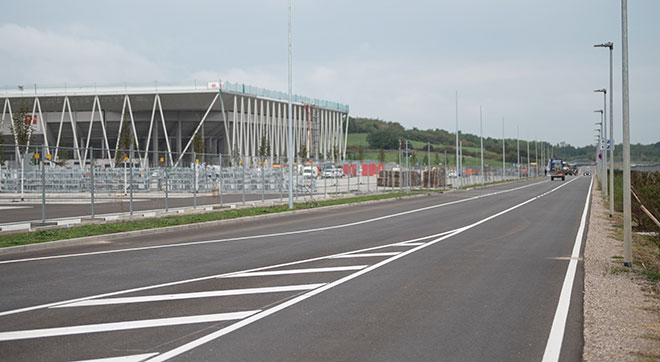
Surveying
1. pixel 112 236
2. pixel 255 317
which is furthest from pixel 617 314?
pixel 112 236

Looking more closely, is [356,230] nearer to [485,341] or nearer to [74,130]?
[485,341]

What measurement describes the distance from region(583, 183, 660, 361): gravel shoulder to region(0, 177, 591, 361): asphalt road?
21 cm

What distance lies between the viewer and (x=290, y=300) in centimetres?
835

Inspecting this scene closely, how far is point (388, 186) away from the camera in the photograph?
5694 centimetres

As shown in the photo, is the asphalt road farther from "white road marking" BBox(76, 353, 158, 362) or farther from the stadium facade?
the stadium facade

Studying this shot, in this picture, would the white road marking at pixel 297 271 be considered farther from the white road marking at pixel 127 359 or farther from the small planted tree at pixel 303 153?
the small planted tree at pixel 303 153

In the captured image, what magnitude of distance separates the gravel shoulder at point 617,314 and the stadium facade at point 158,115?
5336cm

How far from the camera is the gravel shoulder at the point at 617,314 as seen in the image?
6035 mm

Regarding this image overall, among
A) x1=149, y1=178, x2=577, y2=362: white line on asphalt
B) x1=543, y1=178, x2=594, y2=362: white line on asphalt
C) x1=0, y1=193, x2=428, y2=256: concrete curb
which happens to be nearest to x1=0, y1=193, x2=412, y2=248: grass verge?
x1=0, y1=193, x2=428, y2=256: concrete curb

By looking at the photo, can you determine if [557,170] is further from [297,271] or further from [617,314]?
[617,314]

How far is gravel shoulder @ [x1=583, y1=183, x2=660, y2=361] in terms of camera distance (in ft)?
19.8

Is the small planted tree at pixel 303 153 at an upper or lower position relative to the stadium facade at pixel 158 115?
lower

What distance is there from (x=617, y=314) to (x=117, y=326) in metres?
6.17

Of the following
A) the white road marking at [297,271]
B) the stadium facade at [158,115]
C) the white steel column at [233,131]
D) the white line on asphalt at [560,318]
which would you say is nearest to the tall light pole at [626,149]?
the white line on asphalt at [560,318]
